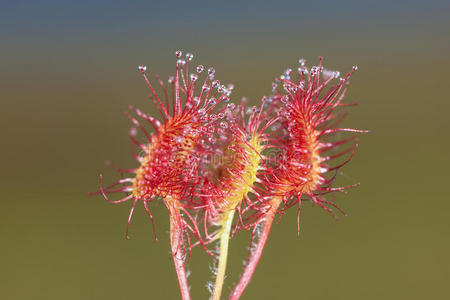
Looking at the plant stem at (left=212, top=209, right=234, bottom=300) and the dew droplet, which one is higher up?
the dew droplet

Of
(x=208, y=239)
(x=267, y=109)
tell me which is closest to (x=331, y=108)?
(x=267, y=109)

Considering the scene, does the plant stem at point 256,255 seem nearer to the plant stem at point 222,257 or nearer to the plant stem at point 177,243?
the plant stem at point 222,257

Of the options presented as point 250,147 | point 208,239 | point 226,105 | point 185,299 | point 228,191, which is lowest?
point 185,299

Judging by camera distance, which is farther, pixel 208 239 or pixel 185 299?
pixel 208 239

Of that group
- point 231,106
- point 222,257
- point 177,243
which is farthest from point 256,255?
point 231,106

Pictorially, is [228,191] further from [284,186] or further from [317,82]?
[317,82]

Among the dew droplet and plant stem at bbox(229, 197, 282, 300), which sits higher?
the dew droplet

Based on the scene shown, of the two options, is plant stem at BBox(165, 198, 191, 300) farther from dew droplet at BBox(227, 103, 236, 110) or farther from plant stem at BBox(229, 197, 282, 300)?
dew droplet at BBox(227, 103, 236, 110)
